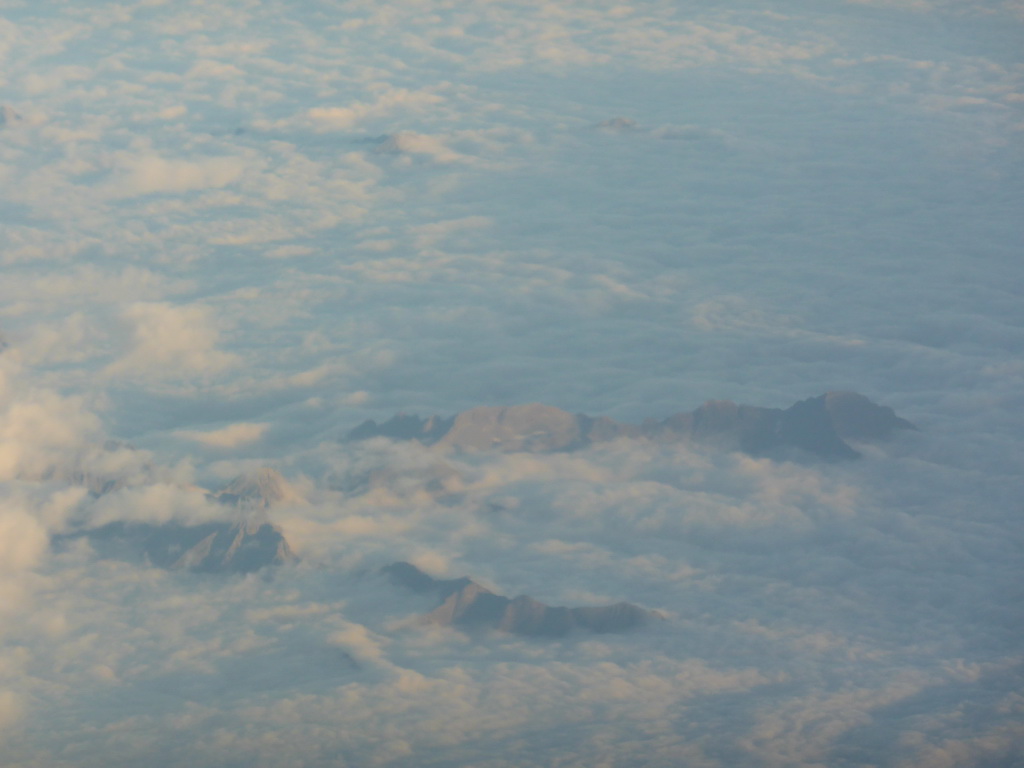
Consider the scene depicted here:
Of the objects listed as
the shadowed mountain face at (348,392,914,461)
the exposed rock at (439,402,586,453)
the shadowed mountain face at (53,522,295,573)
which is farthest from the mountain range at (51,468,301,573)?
the exposed rock at (439,402,586,453)

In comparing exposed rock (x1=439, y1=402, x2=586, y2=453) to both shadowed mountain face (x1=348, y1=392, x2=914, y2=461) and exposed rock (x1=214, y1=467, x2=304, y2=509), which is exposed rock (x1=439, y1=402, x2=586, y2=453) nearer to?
shadowed mountain face (x1=348, y1=392, x2=914, y2=461)

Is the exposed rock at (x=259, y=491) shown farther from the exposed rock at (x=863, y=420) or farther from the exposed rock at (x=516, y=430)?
the exposed rock at (x=863, y=420)

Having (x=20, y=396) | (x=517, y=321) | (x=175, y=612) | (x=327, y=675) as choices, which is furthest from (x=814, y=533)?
(x=20, y=396)

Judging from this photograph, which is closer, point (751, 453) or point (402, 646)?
point (402, 646)

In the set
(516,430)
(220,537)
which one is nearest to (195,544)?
(220,537)

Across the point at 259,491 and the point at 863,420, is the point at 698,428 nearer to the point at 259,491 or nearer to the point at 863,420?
the point at 863,420

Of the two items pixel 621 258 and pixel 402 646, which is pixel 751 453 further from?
pixel 621 258
